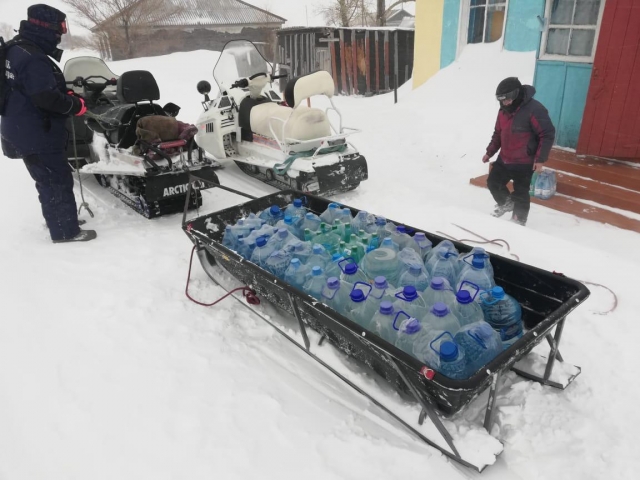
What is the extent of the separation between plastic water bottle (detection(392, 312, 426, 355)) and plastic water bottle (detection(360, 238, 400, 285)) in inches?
19.0

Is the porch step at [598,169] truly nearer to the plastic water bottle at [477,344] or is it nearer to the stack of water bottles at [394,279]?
the stack of water bottles at [394,279]

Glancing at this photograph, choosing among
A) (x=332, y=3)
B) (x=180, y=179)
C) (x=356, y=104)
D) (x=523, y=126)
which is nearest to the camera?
(x=523, y=126)

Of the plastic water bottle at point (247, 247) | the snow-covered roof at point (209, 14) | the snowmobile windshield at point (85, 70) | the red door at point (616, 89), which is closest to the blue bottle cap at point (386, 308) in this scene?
the plastic water bottle at point (247, 247)

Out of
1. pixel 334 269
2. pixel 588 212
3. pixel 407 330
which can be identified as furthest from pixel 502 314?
pixel 588 212

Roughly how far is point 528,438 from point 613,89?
460cm

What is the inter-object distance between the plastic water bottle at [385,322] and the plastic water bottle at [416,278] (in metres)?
0.35

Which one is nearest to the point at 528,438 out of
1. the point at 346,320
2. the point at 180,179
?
the point at 346,320

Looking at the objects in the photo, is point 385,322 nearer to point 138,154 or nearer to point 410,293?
point 410,293

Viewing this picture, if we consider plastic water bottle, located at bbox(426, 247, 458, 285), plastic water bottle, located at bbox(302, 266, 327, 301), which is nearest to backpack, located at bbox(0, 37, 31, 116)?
plastic water bottle, located at bbox(302, 266, 327, 301)

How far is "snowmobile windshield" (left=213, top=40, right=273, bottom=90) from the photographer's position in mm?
5809

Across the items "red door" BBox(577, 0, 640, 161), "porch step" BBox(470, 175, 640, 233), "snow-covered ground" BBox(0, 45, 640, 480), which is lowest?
"snow-covered ground" BBox(0, 45, 640, 480)

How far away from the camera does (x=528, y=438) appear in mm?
2045

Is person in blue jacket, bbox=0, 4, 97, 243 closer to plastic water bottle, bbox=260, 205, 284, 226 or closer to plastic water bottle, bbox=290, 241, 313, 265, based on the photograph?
plastic water bottle, bbox=260, 205, 284, 226

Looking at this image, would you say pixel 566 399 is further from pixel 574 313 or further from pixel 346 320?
pixel 346 320
